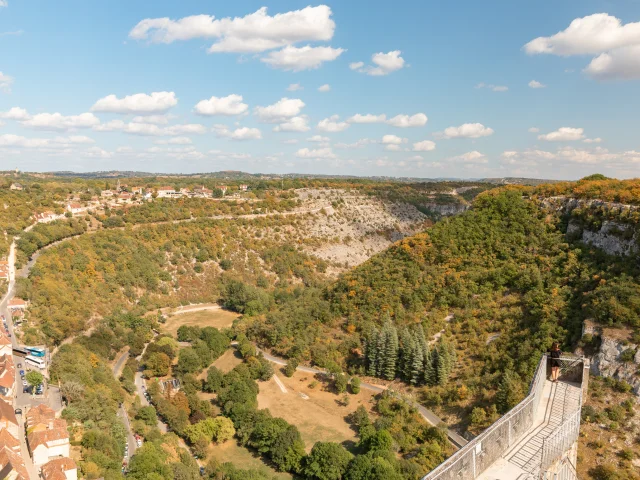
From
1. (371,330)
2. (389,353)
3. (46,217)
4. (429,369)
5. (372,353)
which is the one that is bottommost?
(372,353)

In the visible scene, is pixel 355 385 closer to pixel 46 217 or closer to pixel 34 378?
pixel 34 378

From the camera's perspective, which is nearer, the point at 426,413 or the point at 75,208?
the point at 426,413

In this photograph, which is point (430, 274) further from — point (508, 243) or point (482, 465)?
point (482, 465)

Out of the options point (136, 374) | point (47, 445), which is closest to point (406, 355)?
point (47, 445)

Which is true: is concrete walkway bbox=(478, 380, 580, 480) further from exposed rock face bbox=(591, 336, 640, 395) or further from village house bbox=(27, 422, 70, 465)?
village house bbox=(27, 422, 70, 465)

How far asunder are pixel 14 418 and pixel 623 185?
52800mm

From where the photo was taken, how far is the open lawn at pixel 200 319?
57.8 m

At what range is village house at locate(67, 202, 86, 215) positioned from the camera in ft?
239

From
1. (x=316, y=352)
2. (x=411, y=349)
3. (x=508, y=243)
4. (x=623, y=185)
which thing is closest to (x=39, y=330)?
(x=316, y=352)

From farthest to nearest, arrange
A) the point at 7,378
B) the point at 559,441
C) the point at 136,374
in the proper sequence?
the point at 136,374 → the point at 7,378 → the point at 559,441

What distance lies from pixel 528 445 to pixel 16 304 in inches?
1745

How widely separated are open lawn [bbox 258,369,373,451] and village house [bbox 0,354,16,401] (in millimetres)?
18904

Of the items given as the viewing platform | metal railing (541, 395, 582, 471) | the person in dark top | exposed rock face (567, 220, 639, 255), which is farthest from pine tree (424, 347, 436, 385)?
metal railing (541, 395, 582, 471)

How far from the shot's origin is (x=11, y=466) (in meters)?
19.8
